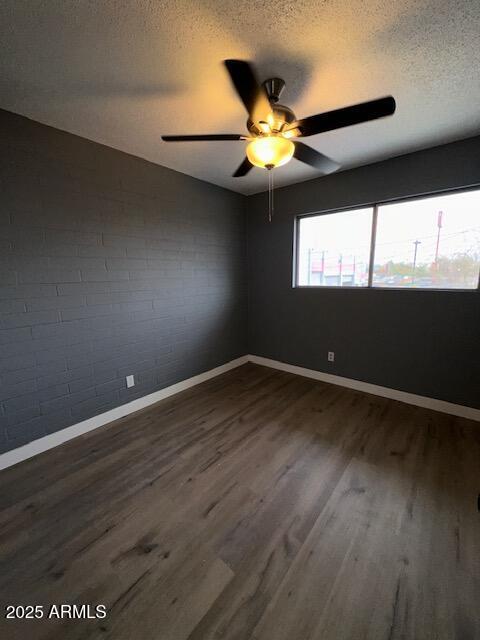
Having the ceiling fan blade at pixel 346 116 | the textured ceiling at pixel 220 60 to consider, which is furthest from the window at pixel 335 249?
the ceiling fan blade at pixel 346 116

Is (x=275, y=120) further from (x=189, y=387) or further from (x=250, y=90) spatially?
(x=189, y=387)

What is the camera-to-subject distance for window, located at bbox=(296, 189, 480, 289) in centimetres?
230

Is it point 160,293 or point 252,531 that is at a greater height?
point 160,293

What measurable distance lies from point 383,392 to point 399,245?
5.34 ft

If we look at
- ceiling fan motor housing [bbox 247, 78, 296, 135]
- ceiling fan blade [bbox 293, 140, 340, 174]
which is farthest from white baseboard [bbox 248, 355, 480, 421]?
ceiling fan motor housing [bbox 247, 78, 296, 135]

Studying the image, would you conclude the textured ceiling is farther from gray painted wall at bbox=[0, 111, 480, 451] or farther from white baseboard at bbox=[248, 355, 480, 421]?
white baseboard at bbox=[248, 355, 480, 421]

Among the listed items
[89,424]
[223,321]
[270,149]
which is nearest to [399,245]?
[270,149]

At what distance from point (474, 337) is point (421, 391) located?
0.71 metres

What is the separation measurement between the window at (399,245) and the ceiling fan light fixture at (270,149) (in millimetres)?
1770

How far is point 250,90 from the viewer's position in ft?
3.92

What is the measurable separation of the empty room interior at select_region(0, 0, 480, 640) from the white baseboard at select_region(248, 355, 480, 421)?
2 centimetres

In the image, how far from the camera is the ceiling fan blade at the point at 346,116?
1.17 metres

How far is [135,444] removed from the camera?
6.88 ft

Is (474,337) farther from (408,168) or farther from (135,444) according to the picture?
(135,444)
